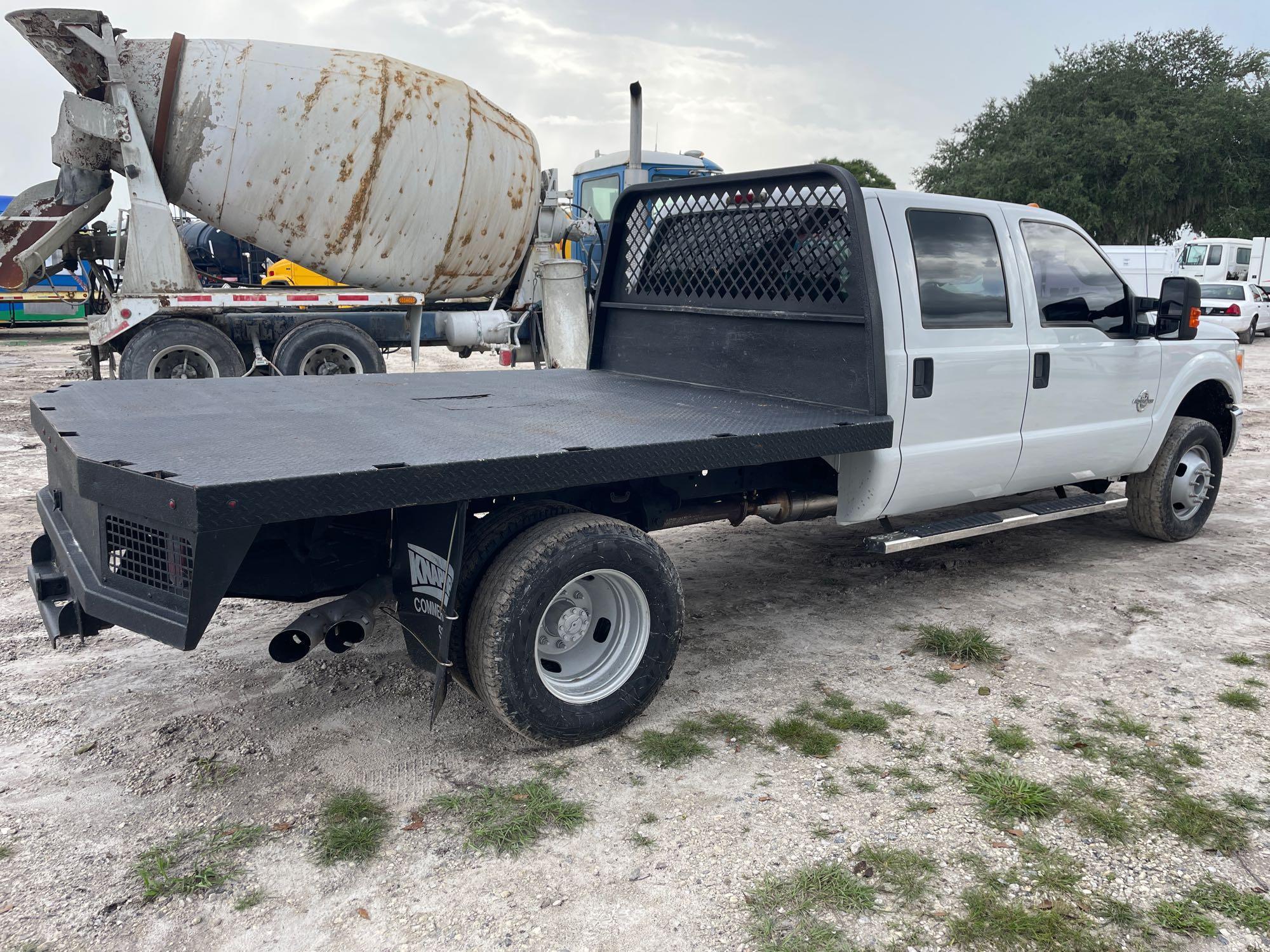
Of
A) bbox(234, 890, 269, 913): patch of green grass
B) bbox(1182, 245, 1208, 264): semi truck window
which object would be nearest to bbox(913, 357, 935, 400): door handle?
bbox(234, 890, 269, 913): patch of green grass

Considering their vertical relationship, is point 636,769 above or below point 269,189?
below

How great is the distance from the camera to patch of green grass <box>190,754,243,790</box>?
3.40 metres

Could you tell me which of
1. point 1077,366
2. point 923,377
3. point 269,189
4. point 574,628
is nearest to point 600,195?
point 269,189

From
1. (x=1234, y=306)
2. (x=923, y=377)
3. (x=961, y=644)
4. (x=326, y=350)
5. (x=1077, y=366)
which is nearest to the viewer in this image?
(x=923, y=377)

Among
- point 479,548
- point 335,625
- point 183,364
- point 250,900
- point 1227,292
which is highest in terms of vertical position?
point 1227,292

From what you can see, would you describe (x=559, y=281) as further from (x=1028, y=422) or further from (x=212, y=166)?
(x=1028, y=422)

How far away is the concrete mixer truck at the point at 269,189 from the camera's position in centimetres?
970

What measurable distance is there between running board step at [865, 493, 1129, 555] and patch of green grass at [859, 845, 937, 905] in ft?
5.74

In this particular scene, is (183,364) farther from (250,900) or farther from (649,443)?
A: (250,900)

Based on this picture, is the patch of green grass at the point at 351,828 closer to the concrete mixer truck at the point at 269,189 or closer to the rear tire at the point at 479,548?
the rear tire at the point at 479,548

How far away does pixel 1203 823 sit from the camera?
3176 millimetres

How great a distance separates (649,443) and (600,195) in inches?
453

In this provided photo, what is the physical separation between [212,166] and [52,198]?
1.60 m

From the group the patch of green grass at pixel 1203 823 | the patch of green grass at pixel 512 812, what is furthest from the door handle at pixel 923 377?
the patch of green grass at pixel 512 812
